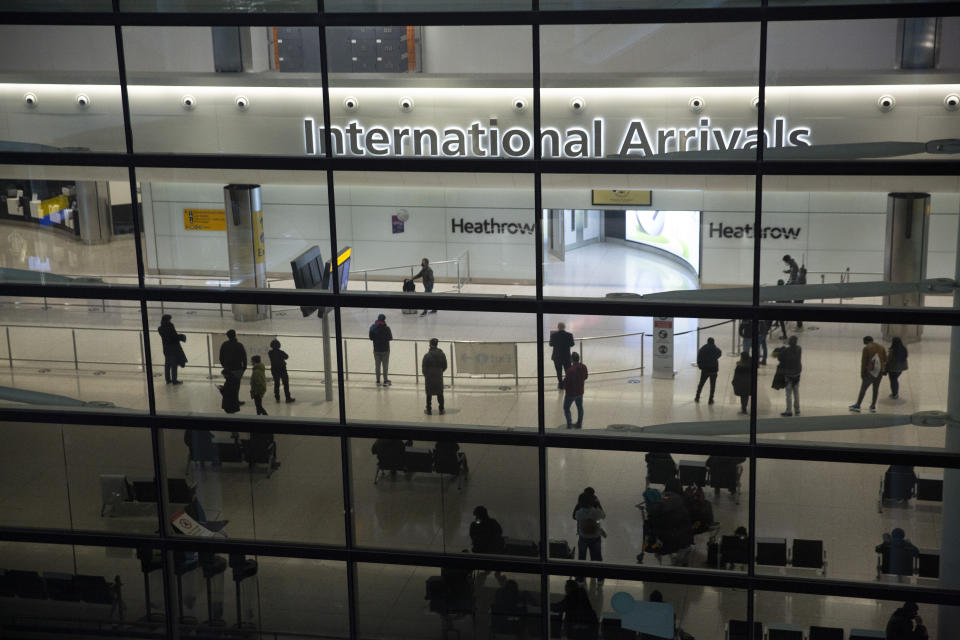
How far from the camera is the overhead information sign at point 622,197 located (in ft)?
34.7

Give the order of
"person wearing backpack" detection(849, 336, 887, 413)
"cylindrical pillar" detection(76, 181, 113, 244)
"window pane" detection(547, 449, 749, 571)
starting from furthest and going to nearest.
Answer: "cylindrical pillar" detection(76, 181, 113, 244) → "window pane" detection(547, 449, 749, 571) → "person wearing backpack" detection(849, 336, 887, 413)

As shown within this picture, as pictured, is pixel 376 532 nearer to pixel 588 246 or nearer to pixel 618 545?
pixel 618 545

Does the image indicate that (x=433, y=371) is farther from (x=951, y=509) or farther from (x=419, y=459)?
(x=951, y=509)

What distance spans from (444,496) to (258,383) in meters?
2.49

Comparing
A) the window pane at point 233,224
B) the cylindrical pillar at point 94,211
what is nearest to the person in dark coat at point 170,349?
the window pane at point 233,224

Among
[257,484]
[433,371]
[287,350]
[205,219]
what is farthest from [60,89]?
[433,371]

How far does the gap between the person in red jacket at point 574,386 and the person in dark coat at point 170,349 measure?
4.41 m

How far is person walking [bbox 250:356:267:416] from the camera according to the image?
11688 millimetres

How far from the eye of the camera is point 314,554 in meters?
12.0

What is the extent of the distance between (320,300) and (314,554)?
3.01m

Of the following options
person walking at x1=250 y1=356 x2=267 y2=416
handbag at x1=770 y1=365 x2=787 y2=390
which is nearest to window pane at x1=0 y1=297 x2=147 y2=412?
person walking at x1=250 y1=356 x2=267 y2=416

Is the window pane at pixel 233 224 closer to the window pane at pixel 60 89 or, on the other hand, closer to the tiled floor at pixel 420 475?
the tiled floor at pixel 420 475

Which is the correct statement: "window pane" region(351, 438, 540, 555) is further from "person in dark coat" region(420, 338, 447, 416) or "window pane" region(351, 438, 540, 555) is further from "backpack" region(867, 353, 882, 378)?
"backpack" region(867, 353, 882, 378)

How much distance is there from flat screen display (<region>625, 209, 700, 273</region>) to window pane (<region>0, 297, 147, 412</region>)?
577cm
